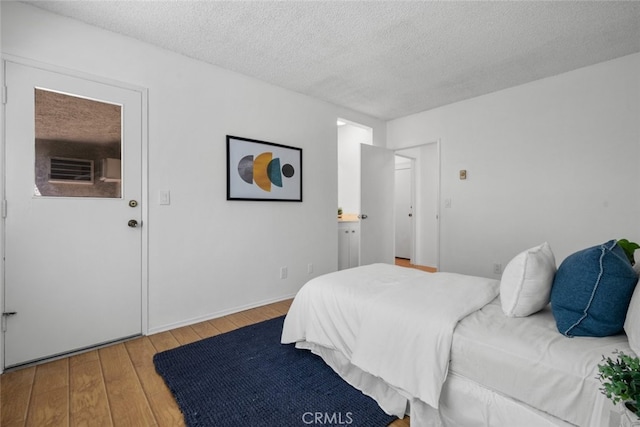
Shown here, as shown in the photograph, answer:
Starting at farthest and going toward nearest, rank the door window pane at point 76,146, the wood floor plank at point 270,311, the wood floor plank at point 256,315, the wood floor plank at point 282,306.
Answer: the wood floor plank at point 282,306 < the wood floor plank at point 270,311 < the wood floor plank at point 256,315 < the door window pane at point 76,146

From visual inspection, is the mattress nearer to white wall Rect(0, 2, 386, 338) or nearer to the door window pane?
white wall Rect(0, 2, 386, 338)

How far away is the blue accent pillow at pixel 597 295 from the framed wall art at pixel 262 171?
8.54ft

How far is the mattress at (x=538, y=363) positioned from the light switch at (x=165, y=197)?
2.39 meters

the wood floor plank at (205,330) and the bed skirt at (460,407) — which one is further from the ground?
the bed skirt at (460,407)

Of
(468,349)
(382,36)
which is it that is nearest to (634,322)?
(468,349)

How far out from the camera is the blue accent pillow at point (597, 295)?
1127 millimetres

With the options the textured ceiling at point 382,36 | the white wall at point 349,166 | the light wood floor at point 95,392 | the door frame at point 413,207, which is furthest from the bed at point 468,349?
the door frame at point 413,207

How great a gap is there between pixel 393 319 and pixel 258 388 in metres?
0.90

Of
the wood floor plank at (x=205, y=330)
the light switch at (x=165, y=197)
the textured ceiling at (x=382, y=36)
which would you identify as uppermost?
the textured ceiling at (x=382, y=36)

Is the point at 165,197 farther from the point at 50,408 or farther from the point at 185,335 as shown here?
the point at 50,408

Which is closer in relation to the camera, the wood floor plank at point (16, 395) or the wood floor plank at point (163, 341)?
the wood floor plank at point (16, 395)

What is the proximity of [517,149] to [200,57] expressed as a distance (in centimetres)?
349

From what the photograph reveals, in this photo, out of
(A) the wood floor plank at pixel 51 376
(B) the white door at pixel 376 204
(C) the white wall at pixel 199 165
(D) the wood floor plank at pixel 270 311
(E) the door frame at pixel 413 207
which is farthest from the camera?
(E) the door frame at pixel 413 207

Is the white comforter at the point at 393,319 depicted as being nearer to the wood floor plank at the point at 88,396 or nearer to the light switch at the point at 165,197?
the wood floor plank at the point at 88,396
